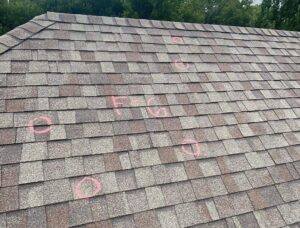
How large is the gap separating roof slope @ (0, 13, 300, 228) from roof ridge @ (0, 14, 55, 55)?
2 centimetres

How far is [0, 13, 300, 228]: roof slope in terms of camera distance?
2891 millimetres

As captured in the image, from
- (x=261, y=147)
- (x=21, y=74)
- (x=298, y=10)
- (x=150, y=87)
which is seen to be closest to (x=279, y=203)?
(x=261, y=147)

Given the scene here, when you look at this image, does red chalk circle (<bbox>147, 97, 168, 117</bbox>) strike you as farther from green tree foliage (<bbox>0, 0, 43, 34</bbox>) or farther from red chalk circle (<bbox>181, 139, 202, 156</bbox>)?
green tree foliage (<bbox>0, 0, 43, 34</bbox>)

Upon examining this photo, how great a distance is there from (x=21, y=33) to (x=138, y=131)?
2557 mm

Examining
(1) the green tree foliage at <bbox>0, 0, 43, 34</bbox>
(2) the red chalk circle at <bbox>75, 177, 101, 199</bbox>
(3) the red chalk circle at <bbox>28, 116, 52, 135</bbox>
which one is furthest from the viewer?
(1) the green tree foliage at <bbox>0, 0, 43, 34</bbox>

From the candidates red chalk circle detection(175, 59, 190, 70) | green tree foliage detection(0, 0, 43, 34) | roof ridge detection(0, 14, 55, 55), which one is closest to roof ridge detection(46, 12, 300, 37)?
roof ridge detection(0, 14, 55, 55)

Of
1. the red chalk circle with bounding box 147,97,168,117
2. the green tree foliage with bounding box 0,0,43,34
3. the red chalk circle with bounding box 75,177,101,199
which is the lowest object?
the green tree foliage with bounding box 0,0,43,34

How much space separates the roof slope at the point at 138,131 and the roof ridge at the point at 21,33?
2cm

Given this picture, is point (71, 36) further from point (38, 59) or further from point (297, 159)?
point (297, 159)

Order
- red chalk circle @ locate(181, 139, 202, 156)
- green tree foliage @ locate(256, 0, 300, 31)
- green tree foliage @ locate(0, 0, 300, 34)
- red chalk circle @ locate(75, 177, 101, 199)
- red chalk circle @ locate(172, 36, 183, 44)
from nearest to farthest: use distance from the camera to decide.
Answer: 1. red chalk circle @ locate(75, 177, 101, 199)
2. red chalk circle @ locate(181, 139, 202, 156)
3. red chalk circle @ locate(172, 36, 183, 44)
4. green tree foliage @ locate(0, 0, 300, 34)
5. green tree foliage @ locate(256, 0, 300, 31)

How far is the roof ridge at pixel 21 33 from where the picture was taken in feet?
13.3

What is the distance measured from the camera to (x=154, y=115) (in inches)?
156

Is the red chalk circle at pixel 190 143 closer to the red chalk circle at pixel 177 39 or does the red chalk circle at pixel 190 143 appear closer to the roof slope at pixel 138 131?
the roof slope at pixel 138 131

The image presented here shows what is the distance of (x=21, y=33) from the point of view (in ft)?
14.3
